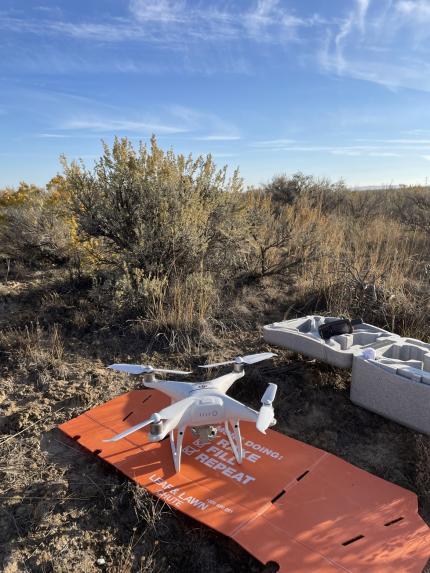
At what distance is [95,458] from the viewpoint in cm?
277

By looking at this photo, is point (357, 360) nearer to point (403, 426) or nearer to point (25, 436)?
point (403, 426)

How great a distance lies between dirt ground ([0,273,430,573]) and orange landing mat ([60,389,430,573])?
0.36 feet

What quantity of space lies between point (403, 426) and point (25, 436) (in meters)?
2.80

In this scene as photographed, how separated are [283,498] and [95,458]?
1291 mm

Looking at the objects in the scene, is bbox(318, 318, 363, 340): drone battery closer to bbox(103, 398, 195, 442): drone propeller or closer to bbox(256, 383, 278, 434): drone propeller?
bbox(256, 383, 278, 434): drone propeller

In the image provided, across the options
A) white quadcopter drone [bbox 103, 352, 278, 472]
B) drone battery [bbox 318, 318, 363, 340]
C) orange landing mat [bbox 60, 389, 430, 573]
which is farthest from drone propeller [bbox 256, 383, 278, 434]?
drone battery [bbox 318, 318, 363, 340]

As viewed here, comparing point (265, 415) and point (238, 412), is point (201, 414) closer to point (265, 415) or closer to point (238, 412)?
point (238, 412)

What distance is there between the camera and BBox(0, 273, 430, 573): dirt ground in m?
2.13

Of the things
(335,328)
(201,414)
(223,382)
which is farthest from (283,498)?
(335,328)

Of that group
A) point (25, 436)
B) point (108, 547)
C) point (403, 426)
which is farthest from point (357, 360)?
point (25, 436)

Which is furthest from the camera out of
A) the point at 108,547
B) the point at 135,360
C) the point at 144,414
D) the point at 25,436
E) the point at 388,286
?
the point at 388,286

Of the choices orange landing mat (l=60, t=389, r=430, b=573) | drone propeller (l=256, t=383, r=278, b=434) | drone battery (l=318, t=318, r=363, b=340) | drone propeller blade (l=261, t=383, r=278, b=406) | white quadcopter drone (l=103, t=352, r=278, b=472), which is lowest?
orange landing mat (l=60, t=389, r=430, b=573)

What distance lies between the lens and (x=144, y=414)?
320cm

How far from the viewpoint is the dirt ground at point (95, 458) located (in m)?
2.13
